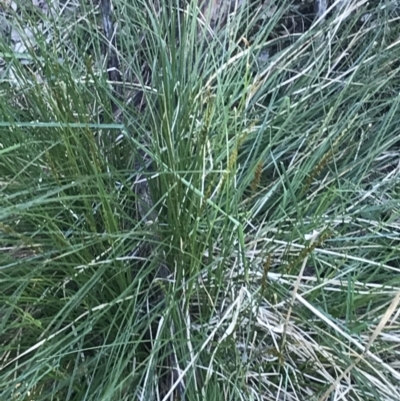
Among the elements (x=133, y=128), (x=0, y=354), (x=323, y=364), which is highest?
(x=133, y=128)

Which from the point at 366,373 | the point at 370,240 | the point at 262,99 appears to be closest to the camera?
the point at 366,373

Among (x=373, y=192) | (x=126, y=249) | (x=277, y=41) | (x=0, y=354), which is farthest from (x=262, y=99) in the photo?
(x=0, y=354)

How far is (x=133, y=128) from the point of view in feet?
3.42

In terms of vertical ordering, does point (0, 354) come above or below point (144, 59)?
below

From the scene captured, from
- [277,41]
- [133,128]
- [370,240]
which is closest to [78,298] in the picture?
[133,128]

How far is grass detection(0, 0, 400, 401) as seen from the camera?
2.74 feet

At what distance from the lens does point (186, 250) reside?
2.95 ft

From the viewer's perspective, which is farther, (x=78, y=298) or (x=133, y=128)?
(x=133, y=128)

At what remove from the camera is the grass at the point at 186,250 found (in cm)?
84

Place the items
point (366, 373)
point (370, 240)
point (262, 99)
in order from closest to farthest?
point (366, 373), point (370, 240), point (262, 99)

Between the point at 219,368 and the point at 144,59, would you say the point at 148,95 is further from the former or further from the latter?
the point at 219,368

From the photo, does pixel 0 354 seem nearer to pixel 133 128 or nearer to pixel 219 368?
pixel 219 368

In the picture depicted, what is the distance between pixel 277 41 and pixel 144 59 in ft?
0.85

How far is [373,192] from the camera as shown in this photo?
1030 mm
